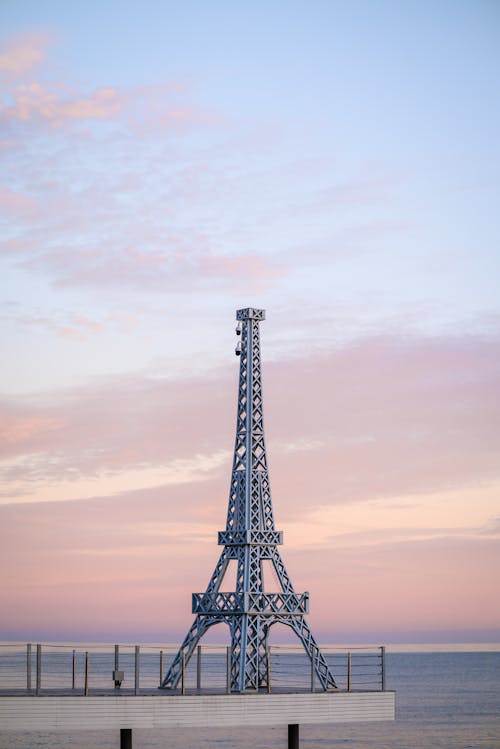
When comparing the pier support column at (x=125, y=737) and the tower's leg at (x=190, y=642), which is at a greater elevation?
the tower's leg at (x=190, y=642)

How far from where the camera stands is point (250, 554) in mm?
70000

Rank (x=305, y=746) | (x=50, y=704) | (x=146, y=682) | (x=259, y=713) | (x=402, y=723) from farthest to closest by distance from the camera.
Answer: (x=146, y=682)
(x=402, y=723)
(x=305, y=746)
(x=259, y=713)
(x=50, y=704)

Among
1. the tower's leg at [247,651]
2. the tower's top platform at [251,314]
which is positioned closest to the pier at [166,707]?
the tower's leg at [247,651]

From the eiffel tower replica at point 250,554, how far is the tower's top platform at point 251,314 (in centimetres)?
4

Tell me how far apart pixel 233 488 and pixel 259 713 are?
56.8ft

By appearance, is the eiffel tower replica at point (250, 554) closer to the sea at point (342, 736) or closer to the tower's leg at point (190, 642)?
the tower's leg at point (190, 642)

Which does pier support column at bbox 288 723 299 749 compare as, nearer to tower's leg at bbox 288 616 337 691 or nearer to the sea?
tower's leg at bbox 288 616 337 691

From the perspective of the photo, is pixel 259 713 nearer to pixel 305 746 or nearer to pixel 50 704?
pixel 50 704

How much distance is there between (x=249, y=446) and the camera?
69.8 m

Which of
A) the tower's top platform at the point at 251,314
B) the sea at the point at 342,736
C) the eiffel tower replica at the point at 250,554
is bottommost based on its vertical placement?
the sea at the point at 342,736

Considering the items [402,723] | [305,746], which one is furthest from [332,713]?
[402,723]

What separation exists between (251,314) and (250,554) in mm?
11924

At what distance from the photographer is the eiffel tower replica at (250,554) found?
6931 centimetres

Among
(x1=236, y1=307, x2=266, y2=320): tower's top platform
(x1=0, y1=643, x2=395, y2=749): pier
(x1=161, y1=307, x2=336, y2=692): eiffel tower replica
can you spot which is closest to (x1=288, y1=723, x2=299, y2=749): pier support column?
(x1=0, y1=643, x2=395, y2=749): pier
